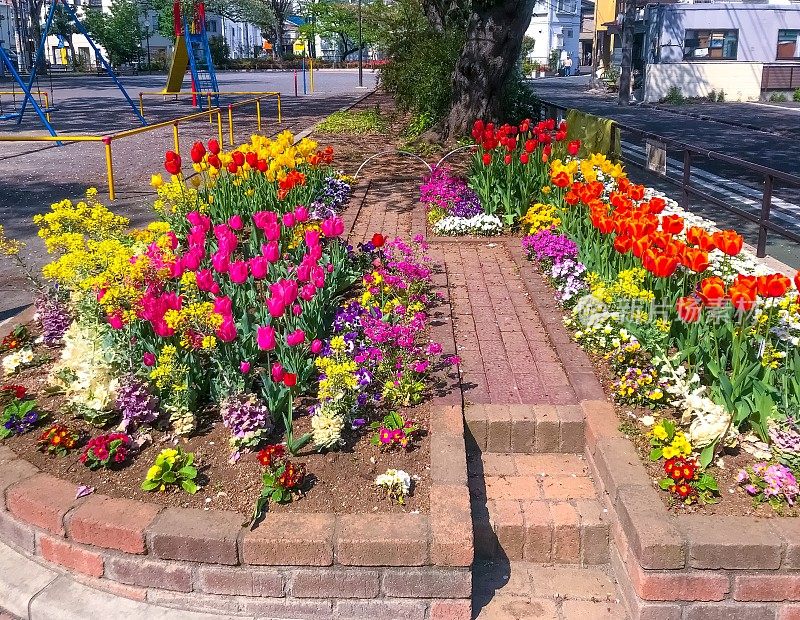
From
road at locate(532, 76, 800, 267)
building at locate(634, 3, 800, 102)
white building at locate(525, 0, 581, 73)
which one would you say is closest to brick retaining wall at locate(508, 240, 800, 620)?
road at locate(532, 76, 800, 267)

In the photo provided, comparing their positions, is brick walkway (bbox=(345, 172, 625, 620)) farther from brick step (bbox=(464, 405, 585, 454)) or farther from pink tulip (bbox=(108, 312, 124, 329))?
pink tulip (bbox=(108, 312, 124, 329))

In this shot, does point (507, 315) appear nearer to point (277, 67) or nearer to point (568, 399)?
point (568, 399)

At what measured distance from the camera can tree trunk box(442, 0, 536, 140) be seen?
506 inches

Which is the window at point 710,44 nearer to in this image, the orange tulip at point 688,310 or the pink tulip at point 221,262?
the orange tulip at point 688,310

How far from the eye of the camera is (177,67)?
25.7m

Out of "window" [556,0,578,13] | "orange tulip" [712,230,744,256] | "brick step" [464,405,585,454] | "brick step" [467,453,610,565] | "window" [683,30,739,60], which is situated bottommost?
"brick step" [467,453,610,565]

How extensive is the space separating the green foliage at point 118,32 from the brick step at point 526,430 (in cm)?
7069

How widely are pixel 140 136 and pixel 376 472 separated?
18.0 metres

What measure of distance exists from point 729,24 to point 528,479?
120ft

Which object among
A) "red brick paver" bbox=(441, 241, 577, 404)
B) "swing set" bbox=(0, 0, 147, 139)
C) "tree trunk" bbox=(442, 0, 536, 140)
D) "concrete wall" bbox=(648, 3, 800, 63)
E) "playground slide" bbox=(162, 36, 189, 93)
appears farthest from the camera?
"concrete wall" bbox=(648, 3, 800, 63)

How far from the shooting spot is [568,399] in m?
4.12

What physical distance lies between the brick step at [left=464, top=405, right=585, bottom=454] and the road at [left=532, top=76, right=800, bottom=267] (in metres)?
4.73

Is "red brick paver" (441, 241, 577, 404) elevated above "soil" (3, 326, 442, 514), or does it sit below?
above

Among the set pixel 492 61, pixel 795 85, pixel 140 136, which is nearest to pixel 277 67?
pixel 795 85
